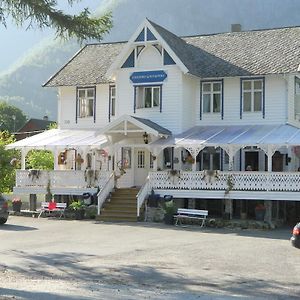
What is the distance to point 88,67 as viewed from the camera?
35.2 metres

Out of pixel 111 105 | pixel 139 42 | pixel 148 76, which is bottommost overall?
pixel 111 105

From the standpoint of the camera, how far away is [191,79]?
31.8 metres

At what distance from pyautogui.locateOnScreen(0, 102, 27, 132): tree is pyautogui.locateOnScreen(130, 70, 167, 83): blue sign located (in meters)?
72.3

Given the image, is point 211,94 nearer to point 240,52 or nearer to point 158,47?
point 240,52

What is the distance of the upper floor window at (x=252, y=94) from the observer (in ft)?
101

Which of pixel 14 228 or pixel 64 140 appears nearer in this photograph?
pixel 14 228

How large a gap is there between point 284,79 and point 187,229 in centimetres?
985

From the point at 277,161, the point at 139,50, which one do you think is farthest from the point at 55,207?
the point at 277,161

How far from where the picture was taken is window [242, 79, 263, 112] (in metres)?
30.7

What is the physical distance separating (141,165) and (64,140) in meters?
4.37

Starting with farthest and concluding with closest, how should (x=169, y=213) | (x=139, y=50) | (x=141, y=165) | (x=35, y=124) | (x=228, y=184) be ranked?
(x=35, y=124) → (x=141, y=165) → (x=139, y=50) → (x=228, y=184) → (x=169, y=213)

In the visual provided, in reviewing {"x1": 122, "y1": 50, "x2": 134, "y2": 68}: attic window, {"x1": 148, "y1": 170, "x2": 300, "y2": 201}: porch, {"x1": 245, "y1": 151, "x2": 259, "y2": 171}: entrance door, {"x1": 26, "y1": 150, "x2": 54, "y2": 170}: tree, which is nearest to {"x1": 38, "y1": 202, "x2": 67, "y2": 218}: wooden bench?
{"x1": 148, "y1": 170, "x2": 300, "y2": 201}: porch

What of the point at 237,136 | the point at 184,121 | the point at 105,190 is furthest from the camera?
the point at 184,121

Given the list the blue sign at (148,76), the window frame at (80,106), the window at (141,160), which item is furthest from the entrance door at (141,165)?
the blue sign at (148,76)
